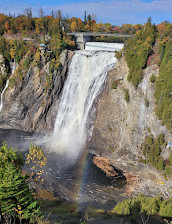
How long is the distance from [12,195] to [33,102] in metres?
36.7

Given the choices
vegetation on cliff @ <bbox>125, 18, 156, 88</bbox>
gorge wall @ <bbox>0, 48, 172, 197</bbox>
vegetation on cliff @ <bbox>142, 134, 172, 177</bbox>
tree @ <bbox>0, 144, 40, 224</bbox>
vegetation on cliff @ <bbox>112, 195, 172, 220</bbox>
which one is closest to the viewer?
tree @ <bbox>0, 144, 40, 224</bbox>

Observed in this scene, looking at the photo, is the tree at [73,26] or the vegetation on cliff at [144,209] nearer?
the vegetation on cliff at [144,209]

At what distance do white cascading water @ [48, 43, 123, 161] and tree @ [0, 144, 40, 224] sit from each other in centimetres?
2344

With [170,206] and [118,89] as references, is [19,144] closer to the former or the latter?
[118,89]

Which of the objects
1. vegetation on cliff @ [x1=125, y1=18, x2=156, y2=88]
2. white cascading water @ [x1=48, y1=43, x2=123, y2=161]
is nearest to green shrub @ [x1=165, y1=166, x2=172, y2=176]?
vegetation on cliff @ [x1=125, y1=18, x2=156, y2=88]

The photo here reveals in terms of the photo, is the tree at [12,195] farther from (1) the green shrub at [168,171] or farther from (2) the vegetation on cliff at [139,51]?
(2) the vegetation on cliff at [139,51]

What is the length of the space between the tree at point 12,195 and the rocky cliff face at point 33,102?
32.3 meters

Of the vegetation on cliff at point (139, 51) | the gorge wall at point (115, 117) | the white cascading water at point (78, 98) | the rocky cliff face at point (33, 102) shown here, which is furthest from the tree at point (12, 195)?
the rocky cliff face at point (33, 102)

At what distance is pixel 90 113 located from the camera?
135 ft

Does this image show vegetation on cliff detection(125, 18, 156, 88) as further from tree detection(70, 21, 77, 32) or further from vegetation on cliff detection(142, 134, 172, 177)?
tree detection(70, 21, 77, 32)

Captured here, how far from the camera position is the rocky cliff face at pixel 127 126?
3238 cm

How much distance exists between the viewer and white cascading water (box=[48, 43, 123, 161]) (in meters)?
41.3

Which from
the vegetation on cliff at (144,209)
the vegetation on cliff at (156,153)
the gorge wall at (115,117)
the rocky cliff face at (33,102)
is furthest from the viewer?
the rocky cliff face at (33,102)

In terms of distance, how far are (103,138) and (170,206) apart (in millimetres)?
18448
